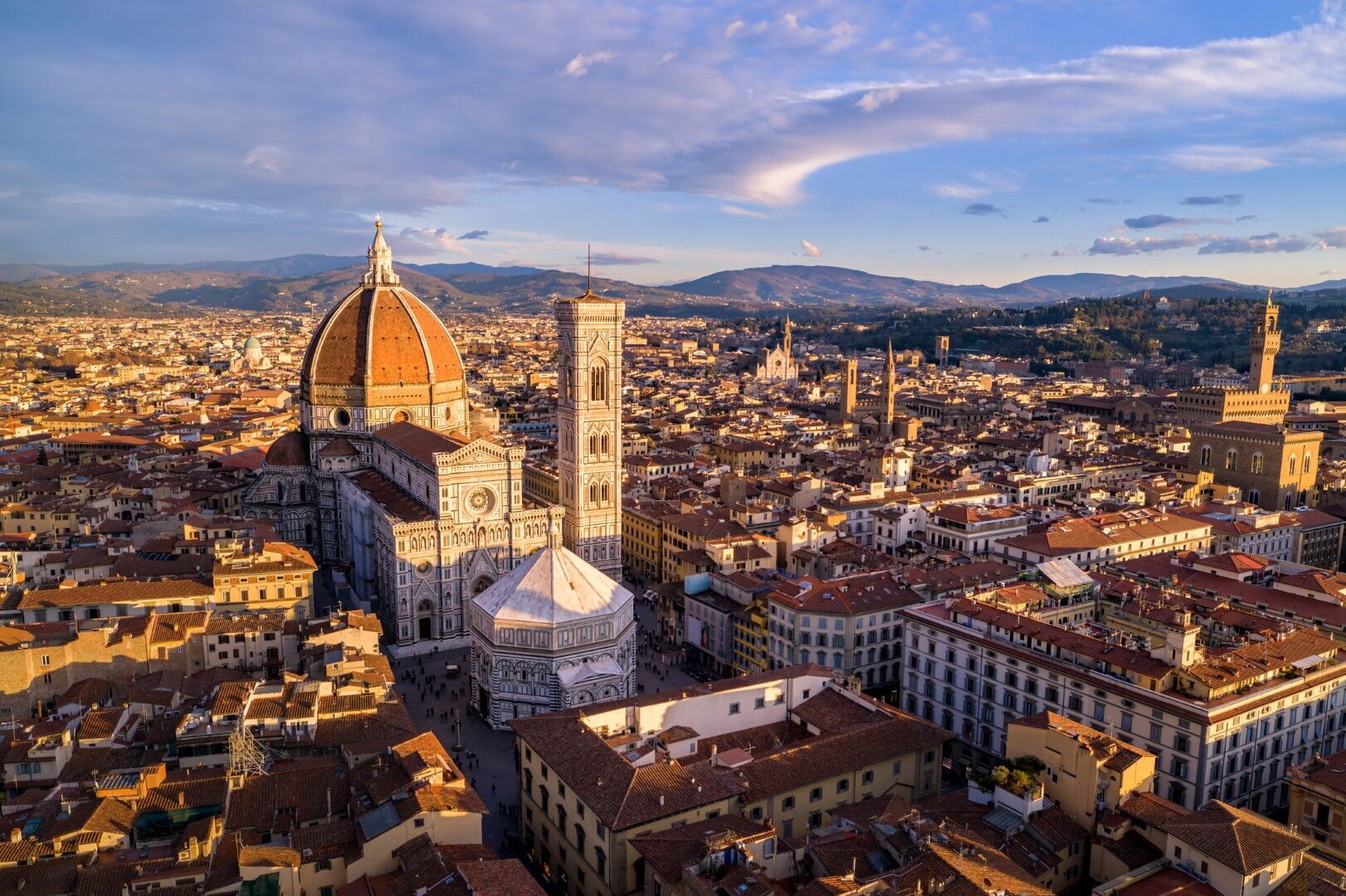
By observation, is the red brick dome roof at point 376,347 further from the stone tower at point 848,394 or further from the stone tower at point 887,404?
Result: the stone tower at point 848,394

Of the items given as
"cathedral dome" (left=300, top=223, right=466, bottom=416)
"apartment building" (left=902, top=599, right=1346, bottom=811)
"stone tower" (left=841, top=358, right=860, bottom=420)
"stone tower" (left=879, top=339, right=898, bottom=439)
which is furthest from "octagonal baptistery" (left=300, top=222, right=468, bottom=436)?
"stone tower" (left=841, top=358, right=860, bottom=420)

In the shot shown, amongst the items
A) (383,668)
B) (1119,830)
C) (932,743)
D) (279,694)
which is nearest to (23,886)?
(279,694)

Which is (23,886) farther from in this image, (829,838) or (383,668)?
(829,838)

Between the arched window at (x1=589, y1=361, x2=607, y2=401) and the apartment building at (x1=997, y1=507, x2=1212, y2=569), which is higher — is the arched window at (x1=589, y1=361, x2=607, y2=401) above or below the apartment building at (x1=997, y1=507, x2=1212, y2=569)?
above

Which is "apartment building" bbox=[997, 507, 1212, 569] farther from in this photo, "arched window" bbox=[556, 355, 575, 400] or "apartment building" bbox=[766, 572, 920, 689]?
"arched window" bbox=[556, 355, 575, 400]

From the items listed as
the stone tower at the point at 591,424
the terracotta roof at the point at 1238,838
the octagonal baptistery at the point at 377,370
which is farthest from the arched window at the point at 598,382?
the terracotta roof at the point at 1238,838

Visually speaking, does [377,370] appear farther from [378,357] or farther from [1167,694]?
[1167,694]
